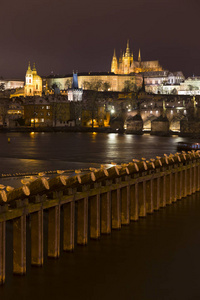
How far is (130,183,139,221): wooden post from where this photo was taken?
21.5 m

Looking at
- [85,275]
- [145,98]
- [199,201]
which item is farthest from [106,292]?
[145,98]

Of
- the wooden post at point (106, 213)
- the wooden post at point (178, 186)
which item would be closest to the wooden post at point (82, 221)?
the wooden post at point (106, 213)

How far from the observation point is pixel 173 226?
75.7ft

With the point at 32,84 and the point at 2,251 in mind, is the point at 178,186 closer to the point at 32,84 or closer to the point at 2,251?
the point at 2,251

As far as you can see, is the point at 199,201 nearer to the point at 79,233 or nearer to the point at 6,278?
the point at 79,233

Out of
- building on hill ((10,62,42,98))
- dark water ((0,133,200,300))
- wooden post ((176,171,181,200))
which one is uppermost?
building on hill ((10,62,42,98))

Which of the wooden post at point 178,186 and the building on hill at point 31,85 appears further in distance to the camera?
the building on hill at point 31,85

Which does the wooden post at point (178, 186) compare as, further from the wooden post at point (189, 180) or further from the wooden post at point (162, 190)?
the wooden post at point (162, 190)

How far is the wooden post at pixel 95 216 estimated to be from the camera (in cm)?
1841

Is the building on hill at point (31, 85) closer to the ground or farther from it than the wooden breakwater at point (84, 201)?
farther from it

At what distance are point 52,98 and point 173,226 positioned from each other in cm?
12425

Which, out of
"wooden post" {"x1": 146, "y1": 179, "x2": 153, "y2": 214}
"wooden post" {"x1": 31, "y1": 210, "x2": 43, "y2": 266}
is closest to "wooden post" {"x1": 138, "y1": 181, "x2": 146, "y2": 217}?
"wooden post" {"x1": 146, "y1": 179, "x2": 153, "y2": 214}

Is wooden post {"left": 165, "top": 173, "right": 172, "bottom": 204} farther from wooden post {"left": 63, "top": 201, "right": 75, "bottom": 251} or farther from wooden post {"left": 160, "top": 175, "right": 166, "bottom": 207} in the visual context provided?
wooden post {"left": 63, "top": 201, "right": 75, "bottom": 251}

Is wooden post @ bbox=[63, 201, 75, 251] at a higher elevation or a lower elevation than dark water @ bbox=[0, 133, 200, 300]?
higher
